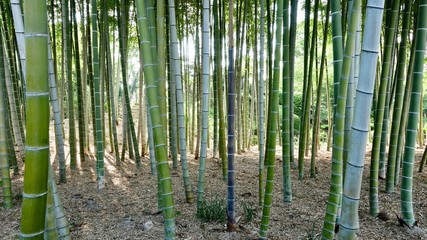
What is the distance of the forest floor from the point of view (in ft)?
7.95

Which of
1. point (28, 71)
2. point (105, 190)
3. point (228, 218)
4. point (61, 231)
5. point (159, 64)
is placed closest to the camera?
point (28, 71)

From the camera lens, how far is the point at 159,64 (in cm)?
256

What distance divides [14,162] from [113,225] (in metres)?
2.26

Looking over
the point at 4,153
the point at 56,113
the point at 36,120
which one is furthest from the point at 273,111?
the point at 4,153

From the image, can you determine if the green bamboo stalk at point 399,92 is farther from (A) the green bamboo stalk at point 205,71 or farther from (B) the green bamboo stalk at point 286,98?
(A) the green bamboo stalk at point 205,71

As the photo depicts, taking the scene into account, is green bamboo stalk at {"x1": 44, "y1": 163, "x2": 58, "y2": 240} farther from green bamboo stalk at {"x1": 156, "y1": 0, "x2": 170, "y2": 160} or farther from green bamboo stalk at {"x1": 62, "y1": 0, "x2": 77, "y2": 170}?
green bamboo stalk at {"x1": 62, "y1": 0, "x2": 77, "y2": 170}

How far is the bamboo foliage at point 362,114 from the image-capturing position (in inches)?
42.9

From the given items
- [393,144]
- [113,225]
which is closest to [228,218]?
[113,225]

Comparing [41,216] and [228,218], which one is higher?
[41,216]

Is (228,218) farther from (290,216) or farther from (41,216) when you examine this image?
(41,216)

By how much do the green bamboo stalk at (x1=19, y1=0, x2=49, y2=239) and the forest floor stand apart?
1580 mm

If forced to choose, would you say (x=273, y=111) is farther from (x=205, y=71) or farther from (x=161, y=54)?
(x=161, y=54)

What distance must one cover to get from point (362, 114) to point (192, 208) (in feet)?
6.84

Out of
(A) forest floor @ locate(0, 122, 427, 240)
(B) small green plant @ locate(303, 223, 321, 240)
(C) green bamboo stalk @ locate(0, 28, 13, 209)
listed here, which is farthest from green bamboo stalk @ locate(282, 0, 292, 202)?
(C) green bamboo stalk @ locate(0, 28, 13, 209)
